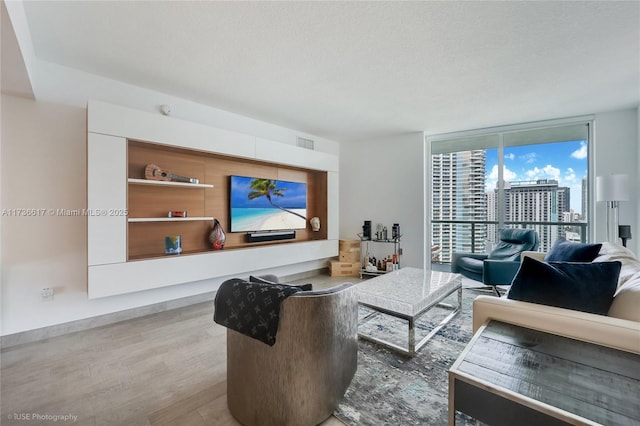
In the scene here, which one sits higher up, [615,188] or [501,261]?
[615,188]

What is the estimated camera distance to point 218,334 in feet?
8.69

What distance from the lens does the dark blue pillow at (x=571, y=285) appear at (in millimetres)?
1413

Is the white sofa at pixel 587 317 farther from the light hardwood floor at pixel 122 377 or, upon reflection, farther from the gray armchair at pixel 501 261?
the gray armchair at pixel 501 261

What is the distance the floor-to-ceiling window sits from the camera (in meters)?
4.14

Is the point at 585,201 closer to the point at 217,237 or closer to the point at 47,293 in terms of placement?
the point at 217,237

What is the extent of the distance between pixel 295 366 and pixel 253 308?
367 millimetres

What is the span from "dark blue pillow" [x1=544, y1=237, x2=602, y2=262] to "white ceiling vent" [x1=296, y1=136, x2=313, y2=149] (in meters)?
3.78

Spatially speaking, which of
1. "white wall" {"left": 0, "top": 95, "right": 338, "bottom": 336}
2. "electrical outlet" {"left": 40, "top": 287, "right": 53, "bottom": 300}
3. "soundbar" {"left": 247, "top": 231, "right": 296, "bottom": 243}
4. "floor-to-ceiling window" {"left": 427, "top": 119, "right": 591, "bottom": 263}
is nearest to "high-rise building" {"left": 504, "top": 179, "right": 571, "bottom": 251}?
"floor-to-ceiling window" {"left": 427, "top": 119, "right": 591, "bottom": 263}

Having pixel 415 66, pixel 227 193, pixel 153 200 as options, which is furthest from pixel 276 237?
pixel 415 66

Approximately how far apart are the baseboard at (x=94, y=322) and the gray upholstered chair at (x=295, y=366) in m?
2.08

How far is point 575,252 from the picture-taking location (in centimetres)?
211

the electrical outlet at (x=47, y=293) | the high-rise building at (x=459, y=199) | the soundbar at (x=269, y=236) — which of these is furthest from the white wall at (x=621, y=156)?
the electrical outlet at (x=47, y=293)

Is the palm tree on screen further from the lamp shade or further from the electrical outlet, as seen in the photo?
the lamp shade

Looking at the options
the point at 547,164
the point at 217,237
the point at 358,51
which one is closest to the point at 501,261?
the point at 547,164
